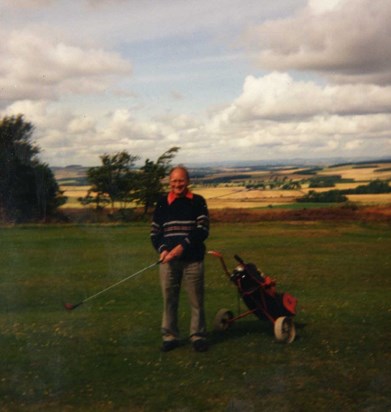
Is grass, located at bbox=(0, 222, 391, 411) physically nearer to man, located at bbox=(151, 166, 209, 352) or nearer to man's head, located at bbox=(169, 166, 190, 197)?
man, located at bbox=(151, 166, 209, 352)

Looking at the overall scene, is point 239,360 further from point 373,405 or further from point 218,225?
point 218,225

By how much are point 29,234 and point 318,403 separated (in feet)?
67.1

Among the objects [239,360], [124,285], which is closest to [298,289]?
[124,285]

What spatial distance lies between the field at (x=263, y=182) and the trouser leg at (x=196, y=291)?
4126 millimetres

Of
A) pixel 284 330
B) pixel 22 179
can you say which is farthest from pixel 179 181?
pixel 22 179

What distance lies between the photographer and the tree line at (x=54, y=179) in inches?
664

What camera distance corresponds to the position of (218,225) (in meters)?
28.1

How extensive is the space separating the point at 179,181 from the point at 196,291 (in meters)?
1.22

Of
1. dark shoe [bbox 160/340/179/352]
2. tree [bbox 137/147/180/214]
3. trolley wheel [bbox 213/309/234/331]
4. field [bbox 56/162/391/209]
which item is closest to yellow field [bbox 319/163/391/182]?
field [bbox 56/162/391/209]

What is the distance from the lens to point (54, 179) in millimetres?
19000

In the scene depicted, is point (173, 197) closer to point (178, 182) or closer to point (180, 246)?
point (178, 182)

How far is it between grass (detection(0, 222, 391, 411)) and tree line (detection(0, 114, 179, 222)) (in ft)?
12.3

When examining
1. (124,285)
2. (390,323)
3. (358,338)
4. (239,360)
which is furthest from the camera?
(124,285)

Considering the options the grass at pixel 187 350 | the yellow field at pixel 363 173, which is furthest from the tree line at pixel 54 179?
the yellow field at pixel 363 173
